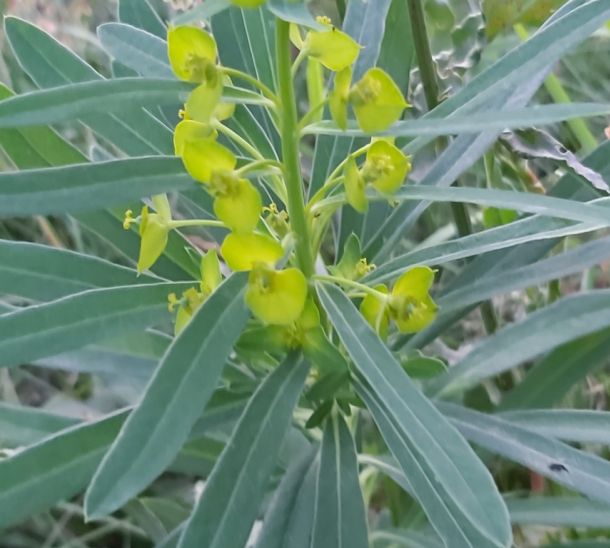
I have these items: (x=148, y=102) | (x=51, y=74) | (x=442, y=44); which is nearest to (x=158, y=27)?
(x=51, y=74)

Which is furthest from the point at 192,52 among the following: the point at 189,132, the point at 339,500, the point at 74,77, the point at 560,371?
the point at 560,371

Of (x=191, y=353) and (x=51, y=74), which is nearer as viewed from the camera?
(x=191, y=353)

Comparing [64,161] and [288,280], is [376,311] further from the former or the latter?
[64,161]

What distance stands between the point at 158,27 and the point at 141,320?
28 cm

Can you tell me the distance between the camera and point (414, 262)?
565 millimetres

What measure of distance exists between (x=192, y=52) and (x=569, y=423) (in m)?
0.37

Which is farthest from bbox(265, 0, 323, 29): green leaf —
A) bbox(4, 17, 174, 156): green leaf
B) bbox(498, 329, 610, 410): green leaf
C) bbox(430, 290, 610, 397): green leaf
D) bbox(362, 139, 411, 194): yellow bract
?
bbox(498, 329, 610, 410): green leaf

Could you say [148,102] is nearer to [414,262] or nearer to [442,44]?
[414,262]

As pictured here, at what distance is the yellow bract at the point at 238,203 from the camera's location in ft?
1.43

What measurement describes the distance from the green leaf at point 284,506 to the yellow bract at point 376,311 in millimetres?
149

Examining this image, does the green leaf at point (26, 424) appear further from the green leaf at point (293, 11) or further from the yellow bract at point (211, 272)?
the green leaf at point (293, 11)

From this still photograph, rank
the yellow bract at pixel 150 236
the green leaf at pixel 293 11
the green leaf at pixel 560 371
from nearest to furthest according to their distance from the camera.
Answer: the green leaf at pixel 293 11 → the yellow bract at pixel 150 236 → the green leaf at pixel 560 371

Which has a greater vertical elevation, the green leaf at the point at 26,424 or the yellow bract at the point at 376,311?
the yellow bract at the point at 376,311

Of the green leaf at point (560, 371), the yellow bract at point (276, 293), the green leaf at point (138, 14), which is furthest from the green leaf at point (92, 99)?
the green leaf at point (560, 371)
